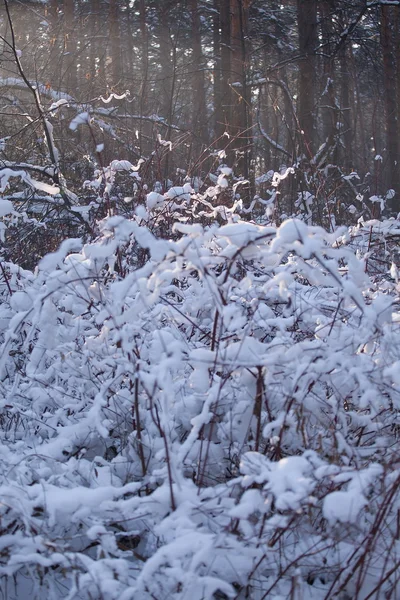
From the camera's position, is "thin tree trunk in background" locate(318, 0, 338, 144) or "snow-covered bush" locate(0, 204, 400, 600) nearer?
"snow-covered bush" locate(0, 204, 400, 600)

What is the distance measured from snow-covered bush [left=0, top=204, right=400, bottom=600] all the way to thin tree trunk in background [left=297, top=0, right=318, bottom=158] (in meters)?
6.90

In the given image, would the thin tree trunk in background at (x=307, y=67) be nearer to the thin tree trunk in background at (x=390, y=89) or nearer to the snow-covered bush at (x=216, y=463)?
the thin tree trunk in background at (x=390, y=89)

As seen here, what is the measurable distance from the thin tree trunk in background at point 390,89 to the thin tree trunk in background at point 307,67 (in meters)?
2.69

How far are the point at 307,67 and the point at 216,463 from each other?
26.4ft

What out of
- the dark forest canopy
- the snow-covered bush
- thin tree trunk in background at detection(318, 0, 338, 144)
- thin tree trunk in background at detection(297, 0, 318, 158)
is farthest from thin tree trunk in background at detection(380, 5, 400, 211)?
the snow-covered bush

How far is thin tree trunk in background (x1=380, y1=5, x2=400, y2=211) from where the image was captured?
11.4m

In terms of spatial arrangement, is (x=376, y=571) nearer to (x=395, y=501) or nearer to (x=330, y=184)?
(x=395, y=501)

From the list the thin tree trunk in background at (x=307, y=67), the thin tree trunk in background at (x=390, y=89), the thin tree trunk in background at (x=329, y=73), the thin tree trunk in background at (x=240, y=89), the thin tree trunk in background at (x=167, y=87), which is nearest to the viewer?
the thin tree trunk in background at (x=167, y=87)

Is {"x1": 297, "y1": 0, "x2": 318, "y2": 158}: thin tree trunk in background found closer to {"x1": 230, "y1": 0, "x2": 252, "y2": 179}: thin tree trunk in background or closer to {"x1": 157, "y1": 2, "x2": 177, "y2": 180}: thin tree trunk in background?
{"x1": 230, "y1": 0, "x2": 252, "y2": 179}: thin tree trunk in background

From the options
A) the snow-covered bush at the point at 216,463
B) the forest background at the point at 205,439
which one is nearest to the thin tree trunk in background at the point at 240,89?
the forest background at the point at 205,439

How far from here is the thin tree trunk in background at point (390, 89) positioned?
447 inches

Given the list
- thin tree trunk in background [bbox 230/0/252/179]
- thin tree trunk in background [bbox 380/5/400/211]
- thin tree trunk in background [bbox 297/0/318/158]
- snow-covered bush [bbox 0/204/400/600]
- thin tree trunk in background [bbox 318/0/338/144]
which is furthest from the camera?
thin tree trunk in background [bbox 380/5/400/211]

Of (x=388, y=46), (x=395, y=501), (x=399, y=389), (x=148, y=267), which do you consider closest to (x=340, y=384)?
(x=399, y=389)

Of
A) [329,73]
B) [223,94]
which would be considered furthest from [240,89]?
[329,73]
